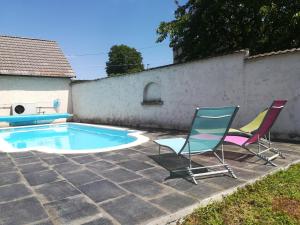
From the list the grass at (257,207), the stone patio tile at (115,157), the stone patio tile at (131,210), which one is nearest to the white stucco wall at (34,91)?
the stone patio tile at (115,157)

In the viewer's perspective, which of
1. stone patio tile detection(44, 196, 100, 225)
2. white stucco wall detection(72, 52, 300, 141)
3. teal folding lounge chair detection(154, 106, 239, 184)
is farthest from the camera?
white stucco wall detection(72, 52, 300, 141)

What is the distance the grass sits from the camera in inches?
120

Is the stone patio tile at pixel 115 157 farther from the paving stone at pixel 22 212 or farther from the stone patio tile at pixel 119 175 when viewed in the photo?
the paving stone at pixel 22 212

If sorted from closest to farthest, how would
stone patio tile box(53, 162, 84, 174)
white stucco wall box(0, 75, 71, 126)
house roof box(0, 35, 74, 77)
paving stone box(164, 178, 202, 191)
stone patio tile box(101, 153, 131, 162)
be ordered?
1. paving stone box(164, 178, 202, 191)
2. stone patio tile box(53, 162, 84, 174)
3. stone patio tile box(101, 153, 131, 162)
4. white stucco wall box(0, 75, 71, 126)
5. house roof box(0, 35, 74, 77)

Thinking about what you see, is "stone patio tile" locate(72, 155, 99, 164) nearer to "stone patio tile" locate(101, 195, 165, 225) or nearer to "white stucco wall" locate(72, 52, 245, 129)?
"stone patio tile" locate(101, 195, 165, 225)

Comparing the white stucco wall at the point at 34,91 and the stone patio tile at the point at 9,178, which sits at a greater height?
the white stucco wall at the point at 34,91

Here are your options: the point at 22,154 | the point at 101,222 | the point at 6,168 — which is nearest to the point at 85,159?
the point at 6,168

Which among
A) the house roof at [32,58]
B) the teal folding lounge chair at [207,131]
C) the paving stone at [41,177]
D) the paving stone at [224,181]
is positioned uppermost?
the house roof at [32,58]

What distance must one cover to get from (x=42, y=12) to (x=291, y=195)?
21453 mm

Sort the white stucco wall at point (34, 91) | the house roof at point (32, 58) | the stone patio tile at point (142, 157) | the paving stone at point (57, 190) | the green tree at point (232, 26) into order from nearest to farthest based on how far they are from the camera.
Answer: the paving stone at point (57, 190)
the stone patio tile at point (142, 157)
the green tree at point (232, 26)
the white stucco wall at point (34, 91)
the house roof at point (32, 58)

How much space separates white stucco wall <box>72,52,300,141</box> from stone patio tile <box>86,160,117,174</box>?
16.9 ft

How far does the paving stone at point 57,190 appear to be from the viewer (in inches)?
150

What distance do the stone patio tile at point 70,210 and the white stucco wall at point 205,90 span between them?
650cm

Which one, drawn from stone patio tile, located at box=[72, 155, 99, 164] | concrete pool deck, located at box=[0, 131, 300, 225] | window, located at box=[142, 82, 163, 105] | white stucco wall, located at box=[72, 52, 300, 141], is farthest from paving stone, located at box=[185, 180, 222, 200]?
window, located at box=[142, 82, 163, 105]
